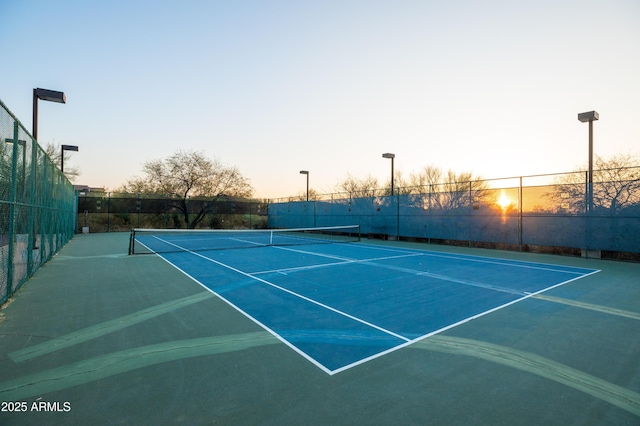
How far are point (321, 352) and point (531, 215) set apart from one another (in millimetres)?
14533

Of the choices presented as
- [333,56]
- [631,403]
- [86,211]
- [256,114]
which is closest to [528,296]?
[631,403]

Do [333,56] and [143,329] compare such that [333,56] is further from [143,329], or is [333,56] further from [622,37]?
[143,329]

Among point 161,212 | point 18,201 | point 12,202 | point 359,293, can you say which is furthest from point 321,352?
point 161,212

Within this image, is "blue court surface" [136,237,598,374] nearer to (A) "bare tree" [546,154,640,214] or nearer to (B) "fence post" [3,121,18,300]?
(B) "fence post" [3,121,18,300]

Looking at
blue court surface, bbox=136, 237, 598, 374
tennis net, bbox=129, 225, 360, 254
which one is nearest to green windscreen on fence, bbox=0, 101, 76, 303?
blue court surface, bbox=136, 237, 598, 374

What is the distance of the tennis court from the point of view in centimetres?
251

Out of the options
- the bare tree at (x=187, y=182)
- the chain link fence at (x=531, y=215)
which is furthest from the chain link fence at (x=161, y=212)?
the chain link fence at (x=531, y=215)

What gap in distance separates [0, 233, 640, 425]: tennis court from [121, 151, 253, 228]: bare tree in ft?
79.8

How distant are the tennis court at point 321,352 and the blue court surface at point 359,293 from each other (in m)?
0.04

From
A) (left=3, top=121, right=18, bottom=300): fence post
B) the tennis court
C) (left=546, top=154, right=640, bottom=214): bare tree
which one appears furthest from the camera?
(left=546, top=154, right=640, bottom=214): bare tree

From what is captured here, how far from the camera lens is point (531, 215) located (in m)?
14.2

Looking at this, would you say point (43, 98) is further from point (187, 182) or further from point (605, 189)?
point (187, 182)

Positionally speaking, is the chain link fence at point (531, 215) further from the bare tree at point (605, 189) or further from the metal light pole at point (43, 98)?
the metal light pole at point (43, 98)

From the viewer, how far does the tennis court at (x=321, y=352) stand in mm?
2506
